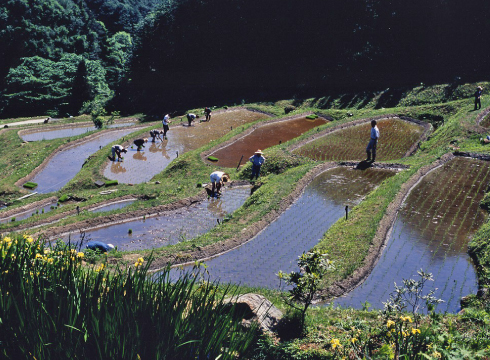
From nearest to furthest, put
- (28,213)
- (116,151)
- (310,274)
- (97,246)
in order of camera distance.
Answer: (310,274) → (97,246) → (28,213) → (116,151)

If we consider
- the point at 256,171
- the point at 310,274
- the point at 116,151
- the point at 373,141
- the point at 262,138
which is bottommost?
the point at 256,171

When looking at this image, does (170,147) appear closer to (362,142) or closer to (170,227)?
(362,142)

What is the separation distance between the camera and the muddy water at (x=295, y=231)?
1525 centimetres

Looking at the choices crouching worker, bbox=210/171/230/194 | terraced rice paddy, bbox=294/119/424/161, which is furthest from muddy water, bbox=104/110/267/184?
terraced rice paddy, bbox=294/119/424/161

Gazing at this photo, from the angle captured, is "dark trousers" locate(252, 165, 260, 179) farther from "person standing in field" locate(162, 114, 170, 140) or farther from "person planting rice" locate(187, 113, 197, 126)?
"person planting rice" locate(187, 113, 197, 126)

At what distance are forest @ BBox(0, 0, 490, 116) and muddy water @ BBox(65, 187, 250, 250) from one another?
90.2 feet

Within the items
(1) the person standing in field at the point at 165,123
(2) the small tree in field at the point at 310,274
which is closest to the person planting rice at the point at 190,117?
(1) the person standing in field at the point at 165,123

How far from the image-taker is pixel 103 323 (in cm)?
785

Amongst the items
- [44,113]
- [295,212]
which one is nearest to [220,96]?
[44,113]

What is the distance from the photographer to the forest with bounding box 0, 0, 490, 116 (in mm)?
47906

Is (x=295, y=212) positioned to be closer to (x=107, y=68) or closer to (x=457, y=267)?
(x=457, y=267)

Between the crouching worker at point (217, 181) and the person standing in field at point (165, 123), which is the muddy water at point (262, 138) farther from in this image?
the crouching worker at point (217, 181)

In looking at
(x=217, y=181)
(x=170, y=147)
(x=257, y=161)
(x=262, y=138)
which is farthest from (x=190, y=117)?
(x=217, y=181)

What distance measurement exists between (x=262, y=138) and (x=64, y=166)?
12.1 meters
